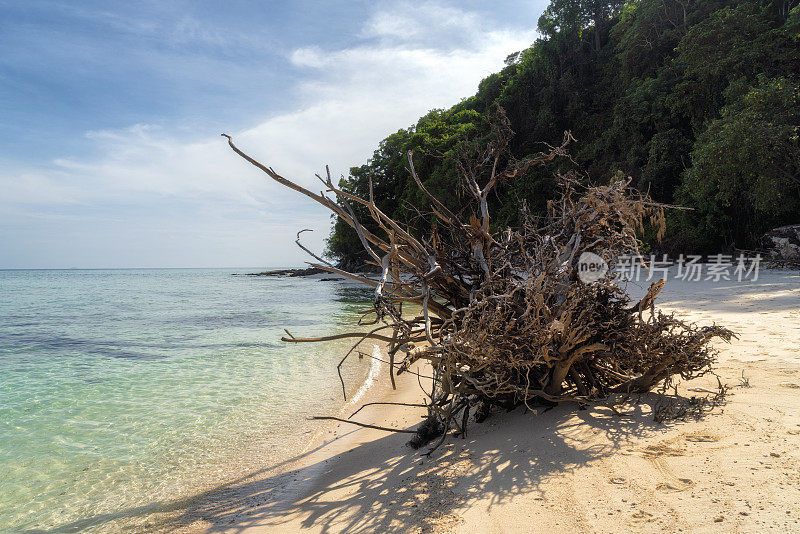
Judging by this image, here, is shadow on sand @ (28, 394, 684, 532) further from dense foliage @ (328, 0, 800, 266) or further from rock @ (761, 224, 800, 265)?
rock @ (761, 224, 800, 265)

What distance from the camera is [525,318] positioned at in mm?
2959

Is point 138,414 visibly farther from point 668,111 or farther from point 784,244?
point 668,111

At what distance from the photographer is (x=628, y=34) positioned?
2312cm

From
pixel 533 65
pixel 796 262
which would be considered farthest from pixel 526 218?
pixel 533 65

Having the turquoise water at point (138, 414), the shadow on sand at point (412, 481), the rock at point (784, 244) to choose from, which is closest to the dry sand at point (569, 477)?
the shadow on sand at point (412, 481)

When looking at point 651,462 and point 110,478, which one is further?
point 110,478

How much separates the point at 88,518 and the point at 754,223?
21527 mm

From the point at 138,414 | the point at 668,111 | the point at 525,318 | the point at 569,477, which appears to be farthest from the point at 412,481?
the point at 668,111

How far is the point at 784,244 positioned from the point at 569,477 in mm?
16069

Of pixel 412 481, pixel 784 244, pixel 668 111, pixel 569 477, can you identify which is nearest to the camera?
pixel 569 477

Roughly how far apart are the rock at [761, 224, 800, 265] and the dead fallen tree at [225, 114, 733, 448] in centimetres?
1303

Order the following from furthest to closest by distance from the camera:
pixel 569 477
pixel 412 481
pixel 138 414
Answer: pixel 138 414, pixel 412 481, pixel 569 477

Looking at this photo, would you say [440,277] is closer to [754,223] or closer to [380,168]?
[754,223]

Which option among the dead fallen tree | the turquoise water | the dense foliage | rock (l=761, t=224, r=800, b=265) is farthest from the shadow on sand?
rock (l=761, t=224, r=800, b=265)
